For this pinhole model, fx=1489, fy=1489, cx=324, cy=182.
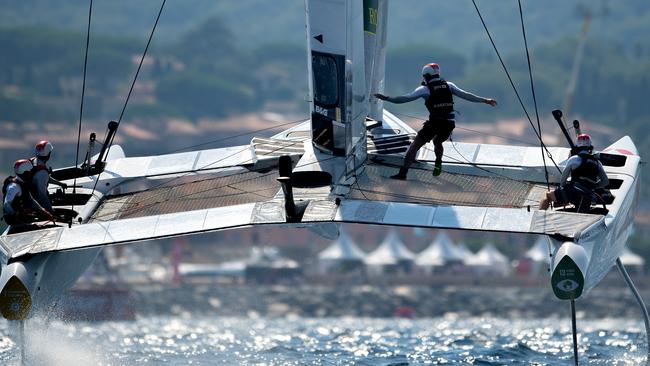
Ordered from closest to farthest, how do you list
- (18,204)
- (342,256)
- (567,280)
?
(567,280) → (18,204) → (342,256)

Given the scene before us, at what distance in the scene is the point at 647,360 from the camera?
11.2m

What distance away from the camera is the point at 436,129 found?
10.5m

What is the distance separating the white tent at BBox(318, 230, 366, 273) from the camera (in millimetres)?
41688

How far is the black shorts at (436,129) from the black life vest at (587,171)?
0.97 m

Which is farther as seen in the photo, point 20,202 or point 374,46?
point 374,46

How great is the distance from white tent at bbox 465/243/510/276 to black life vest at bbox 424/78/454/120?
33287 mm

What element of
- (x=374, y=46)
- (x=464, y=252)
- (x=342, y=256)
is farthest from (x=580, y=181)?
(x=464, y=252)

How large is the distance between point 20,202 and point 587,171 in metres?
3.88

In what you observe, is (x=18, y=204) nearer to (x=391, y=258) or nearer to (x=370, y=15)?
(x=370, y=15)

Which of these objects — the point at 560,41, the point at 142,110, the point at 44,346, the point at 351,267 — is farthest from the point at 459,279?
the point at 560,41

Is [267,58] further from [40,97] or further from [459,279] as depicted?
[459,279]

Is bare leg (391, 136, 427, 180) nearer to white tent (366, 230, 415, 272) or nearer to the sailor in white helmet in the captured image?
the sailor in white helmet

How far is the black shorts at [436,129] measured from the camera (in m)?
10.5

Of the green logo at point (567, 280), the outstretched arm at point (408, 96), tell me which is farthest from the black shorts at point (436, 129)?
the green logo at point (567, 280)
